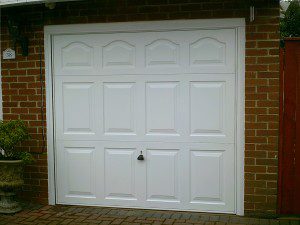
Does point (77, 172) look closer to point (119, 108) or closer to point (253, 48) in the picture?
point (119, 108)

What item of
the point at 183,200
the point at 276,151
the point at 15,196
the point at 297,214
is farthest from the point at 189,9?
the point at 15,196

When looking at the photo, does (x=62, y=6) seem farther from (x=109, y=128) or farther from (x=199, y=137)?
(x=199, y=137)

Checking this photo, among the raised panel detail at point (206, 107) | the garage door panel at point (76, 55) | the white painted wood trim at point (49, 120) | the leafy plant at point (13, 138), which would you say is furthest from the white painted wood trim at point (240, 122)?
the leafy plant at point (13, 138)

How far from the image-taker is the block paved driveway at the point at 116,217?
5152 mm

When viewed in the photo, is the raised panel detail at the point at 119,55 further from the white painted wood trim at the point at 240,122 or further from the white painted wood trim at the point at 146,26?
the white painted wood trim at the point at 240,122

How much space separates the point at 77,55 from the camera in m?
5.71

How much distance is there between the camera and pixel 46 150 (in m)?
5.83

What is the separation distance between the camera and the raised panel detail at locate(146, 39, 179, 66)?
542cm

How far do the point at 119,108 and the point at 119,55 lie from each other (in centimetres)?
70

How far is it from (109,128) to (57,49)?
1.29 meters

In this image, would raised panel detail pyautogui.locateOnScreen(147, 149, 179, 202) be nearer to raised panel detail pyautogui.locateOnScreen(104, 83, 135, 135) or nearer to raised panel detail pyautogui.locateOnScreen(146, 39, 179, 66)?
raised panel detail pyautogui.locateOnScreen(104, 83, 135, 135)

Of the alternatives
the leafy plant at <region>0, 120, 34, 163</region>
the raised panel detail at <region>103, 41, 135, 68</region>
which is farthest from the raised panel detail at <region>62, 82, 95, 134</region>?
the leafy plant at <region>0, 120, 34, 163</region>

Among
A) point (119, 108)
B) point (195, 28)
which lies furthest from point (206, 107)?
point (119, 108)

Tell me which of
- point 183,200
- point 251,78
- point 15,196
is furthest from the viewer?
point 15,196
